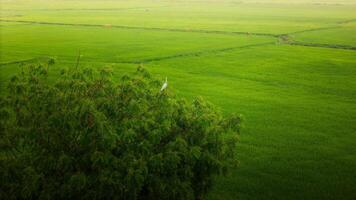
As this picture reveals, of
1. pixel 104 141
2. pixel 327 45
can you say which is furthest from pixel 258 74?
pixel 104 141

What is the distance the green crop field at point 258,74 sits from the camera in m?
13.1

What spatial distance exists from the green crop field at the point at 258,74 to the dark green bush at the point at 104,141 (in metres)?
2.88

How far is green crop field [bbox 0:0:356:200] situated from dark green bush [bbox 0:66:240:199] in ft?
9.46

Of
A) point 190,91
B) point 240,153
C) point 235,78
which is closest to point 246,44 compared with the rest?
point 235,78

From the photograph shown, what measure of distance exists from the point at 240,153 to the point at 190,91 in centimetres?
859

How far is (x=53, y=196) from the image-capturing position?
785cm

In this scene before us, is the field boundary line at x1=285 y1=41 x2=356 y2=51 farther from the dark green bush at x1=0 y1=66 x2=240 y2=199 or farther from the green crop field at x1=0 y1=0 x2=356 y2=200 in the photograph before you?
the dark green bush at x1=0 y1=66 x2=240 y2=199

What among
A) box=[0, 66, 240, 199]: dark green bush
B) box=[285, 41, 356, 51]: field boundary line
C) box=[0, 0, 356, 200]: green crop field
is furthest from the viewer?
box=[285, 41, 356, 51]: field boundary line

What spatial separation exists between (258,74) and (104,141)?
20837 mm

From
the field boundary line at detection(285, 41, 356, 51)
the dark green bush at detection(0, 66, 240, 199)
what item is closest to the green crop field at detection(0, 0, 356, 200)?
the field boundary line at detection(285, 41, 356, 51)

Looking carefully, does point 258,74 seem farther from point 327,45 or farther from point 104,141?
point 104,141

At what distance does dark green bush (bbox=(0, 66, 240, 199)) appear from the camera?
7.75m

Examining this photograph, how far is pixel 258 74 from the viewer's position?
2739cm

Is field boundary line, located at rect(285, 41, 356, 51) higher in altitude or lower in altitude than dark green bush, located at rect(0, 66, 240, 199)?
higher
